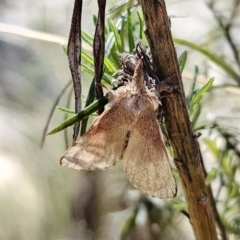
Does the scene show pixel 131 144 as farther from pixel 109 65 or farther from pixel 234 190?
pixel 234 190

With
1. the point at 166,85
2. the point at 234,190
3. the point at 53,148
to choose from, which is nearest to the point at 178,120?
the point at 166,85

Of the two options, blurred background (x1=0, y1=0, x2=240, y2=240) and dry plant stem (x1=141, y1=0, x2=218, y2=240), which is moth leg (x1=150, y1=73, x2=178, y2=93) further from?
blurred background (x1=0, y1=0, x2=240, y2=240)

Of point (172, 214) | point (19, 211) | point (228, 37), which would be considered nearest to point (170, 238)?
point (172, 214)

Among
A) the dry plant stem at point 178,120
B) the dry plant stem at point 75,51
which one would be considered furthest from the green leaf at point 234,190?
the dry plant stem at point 75,51

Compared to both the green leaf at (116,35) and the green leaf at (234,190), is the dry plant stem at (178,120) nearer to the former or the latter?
the green leaf at (116,35)

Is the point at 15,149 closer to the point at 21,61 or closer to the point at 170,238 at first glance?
the point at 21,61

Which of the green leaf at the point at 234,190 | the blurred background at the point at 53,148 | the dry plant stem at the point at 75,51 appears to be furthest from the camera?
the blurred background at the point at 53,148
